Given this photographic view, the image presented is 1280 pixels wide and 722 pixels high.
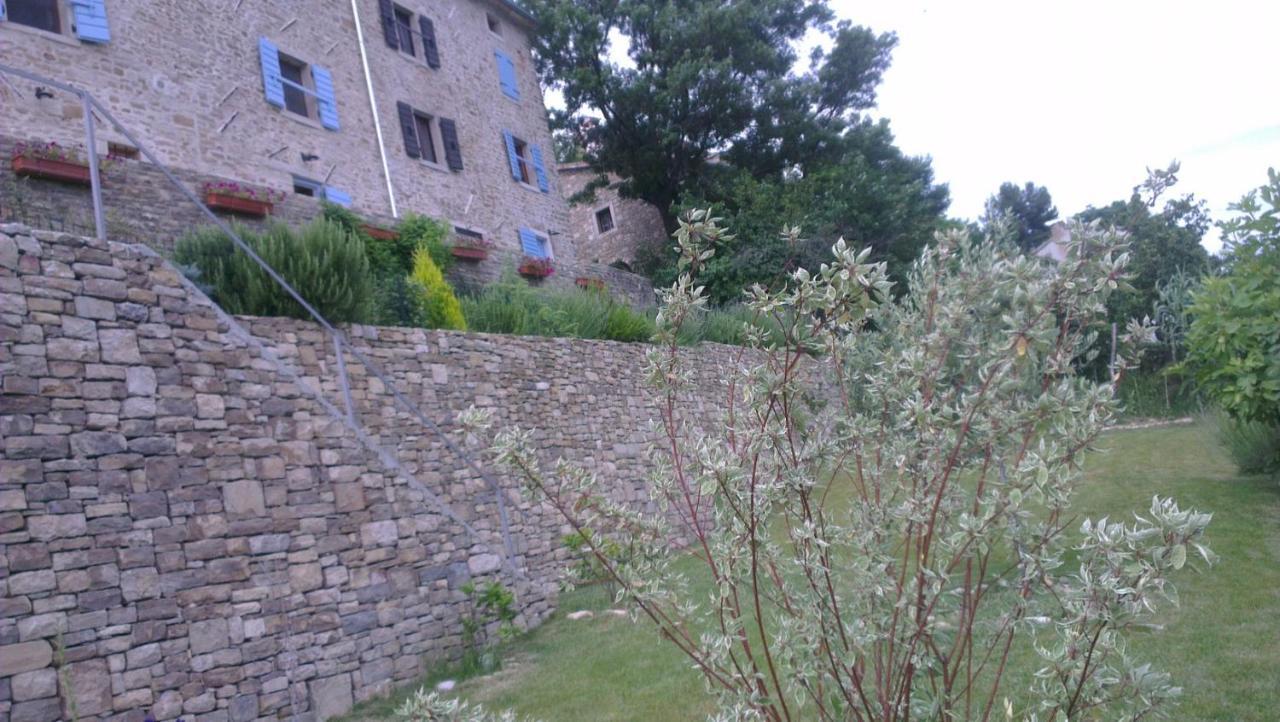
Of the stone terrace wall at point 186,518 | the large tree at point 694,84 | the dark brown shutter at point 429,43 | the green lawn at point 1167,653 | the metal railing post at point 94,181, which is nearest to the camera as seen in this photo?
the green lawn at point 1167,653

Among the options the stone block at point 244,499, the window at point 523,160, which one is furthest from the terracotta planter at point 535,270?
the stone block at point 244,499

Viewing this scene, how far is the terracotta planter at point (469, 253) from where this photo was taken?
41.0 ft

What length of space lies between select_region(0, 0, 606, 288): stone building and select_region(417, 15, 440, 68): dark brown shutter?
3 centimetres

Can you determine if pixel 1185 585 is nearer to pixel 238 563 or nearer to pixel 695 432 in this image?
pixel 695 432

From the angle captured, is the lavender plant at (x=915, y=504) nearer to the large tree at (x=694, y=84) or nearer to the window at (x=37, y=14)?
the window at (x=37, y=14)

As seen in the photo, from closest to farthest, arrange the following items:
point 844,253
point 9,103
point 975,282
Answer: point 844,253 < point 975,282 < point 9,103

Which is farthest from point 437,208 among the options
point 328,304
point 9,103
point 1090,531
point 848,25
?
point 1090,531

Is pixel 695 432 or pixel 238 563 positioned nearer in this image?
pixel 695 432

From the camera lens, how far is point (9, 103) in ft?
31.4

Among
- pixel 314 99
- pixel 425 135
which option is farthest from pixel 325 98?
pixel 425 135

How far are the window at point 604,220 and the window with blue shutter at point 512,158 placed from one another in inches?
293

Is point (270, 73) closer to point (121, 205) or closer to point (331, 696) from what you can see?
point (121, 205)

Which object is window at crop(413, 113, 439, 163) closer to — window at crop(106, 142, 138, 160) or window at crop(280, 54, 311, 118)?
window at crop(280, 54, 311, 118)

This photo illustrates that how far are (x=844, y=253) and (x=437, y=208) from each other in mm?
14630
